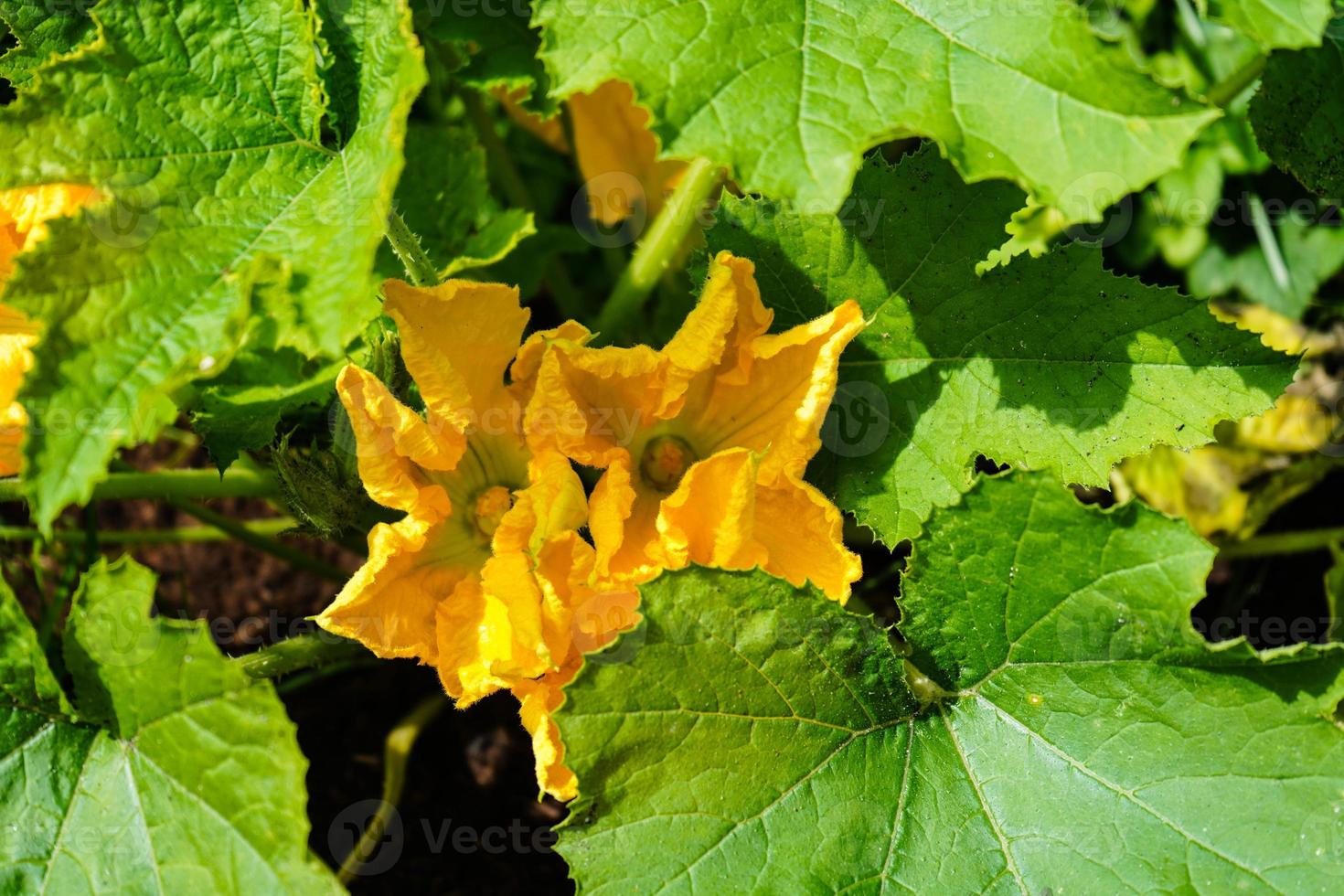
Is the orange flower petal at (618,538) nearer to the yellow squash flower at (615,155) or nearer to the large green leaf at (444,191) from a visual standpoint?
the large green leaf at (444,191)

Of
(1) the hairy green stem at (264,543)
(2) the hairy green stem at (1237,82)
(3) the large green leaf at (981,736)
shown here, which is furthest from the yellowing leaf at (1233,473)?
(1) the hairy green stem at (264,543)

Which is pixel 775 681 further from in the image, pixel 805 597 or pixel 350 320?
pixel 350 320

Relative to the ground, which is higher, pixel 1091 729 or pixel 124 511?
pixel 1091 729

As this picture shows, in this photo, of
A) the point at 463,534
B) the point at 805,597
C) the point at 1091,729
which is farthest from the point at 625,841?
the point at 1091,729

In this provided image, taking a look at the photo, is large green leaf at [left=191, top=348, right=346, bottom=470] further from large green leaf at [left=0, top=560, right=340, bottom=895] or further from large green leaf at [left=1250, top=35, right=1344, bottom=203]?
large green leaf at [left=1250, top=35, right=1344, bottom=203]

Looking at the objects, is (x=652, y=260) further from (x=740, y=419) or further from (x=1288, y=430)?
(x=1288, y=430)

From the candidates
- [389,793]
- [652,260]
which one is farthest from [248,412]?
[389,793]
